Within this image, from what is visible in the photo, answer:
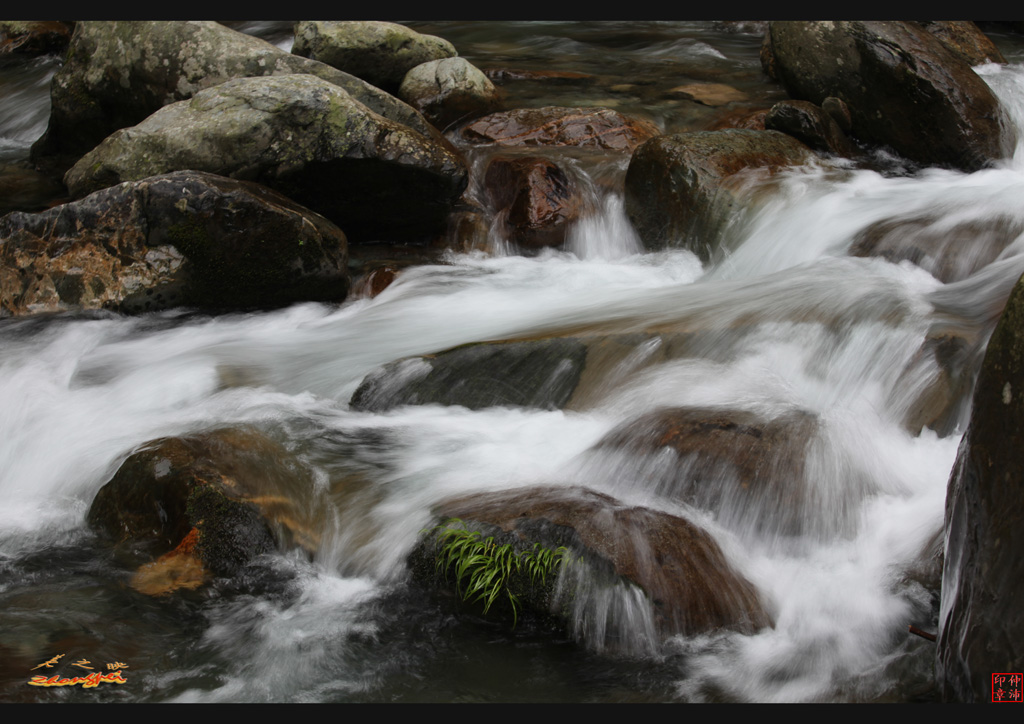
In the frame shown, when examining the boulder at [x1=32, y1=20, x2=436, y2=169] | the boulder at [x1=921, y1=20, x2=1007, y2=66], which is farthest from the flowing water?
the boulder at [x1=921, y1=20, x2=1007, y2=66]

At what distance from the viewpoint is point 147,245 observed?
637 cm

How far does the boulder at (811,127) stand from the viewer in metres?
8.09

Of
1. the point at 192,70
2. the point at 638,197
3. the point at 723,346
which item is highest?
the point at 192,70

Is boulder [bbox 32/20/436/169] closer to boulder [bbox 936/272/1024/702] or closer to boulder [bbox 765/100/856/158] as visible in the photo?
boulder [bbox 765/100/856/158]

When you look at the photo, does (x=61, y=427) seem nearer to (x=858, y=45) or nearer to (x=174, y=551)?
(x=174, y=551)

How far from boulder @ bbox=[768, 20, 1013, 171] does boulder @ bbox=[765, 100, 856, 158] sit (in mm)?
379

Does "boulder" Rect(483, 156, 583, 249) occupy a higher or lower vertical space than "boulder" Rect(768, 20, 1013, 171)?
lower

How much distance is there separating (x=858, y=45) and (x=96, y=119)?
295 inches

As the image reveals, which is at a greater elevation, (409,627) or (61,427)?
(61,427)

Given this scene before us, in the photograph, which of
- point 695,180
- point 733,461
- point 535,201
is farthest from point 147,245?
point 733,461

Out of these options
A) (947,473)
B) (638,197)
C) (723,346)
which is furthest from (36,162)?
(947,473)

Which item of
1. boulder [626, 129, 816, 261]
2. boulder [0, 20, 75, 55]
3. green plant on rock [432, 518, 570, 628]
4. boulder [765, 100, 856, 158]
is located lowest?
green plant on rock [432, 518, 570, 628]

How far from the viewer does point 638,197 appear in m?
7.80

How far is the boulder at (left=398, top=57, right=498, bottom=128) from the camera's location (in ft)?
32.3
